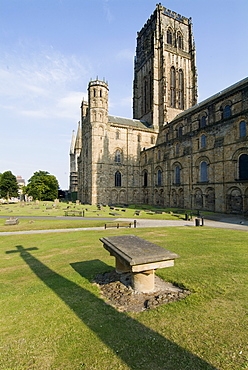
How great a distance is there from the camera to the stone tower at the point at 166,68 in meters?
47.5

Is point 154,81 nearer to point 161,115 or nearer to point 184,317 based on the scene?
point 161,115

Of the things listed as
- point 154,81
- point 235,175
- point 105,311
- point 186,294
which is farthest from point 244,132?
point 154,81

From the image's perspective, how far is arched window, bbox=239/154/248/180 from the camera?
22844 millimetres

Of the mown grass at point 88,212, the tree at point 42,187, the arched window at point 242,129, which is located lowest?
the mown grass at point 88,212

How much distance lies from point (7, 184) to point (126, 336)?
209 feet

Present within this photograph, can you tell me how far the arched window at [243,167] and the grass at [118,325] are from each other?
65.2 feet

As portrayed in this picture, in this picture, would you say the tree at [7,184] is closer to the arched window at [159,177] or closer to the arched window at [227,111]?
the arched window at [159,177]

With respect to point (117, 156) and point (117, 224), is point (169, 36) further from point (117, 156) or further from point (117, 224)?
point (117, 224)

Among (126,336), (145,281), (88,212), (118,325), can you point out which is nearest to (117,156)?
(88,212)

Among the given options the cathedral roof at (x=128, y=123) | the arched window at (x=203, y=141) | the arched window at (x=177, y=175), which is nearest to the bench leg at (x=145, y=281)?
the arched window at (x=203, y=141)

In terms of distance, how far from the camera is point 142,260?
4367mm

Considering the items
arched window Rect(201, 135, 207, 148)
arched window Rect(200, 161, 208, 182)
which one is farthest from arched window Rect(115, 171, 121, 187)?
arched window Rect(201, 135, 207, 148)

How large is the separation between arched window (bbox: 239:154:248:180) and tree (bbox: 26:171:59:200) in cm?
5189

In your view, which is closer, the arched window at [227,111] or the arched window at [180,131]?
the arched window at [227,111]
